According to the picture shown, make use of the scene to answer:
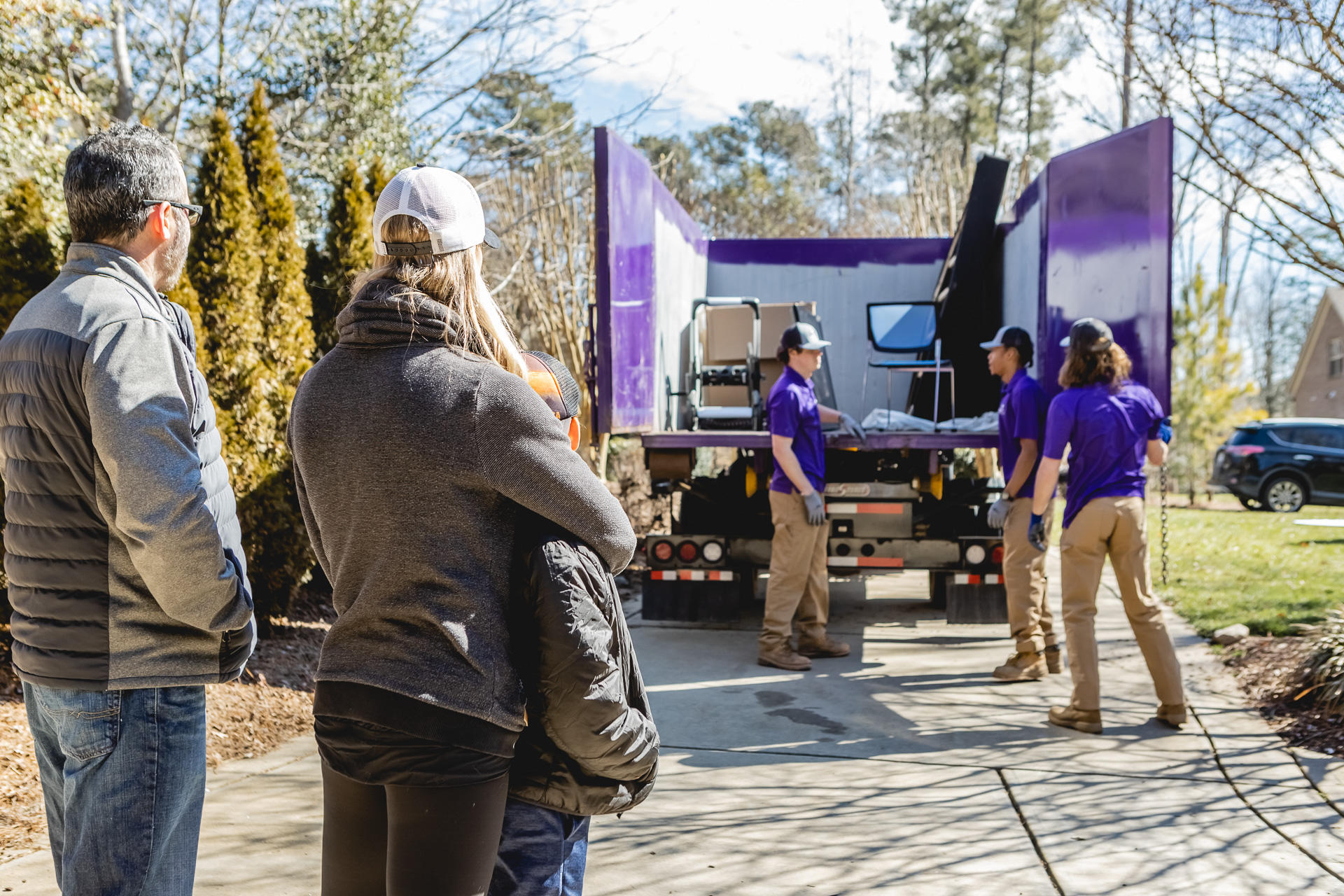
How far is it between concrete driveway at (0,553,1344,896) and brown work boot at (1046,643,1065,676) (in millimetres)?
157

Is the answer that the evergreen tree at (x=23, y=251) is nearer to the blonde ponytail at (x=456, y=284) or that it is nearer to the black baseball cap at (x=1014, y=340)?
the blonde ponytail at (x=456, y=284)

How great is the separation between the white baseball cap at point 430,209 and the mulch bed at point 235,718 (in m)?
2.15

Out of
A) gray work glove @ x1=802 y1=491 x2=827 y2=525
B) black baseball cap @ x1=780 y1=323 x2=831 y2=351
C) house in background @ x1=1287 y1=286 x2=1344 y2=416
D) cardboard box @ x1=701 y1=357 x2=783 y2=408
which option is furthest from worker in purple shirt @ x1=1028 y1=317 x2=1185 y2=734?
house in background @ x1=1287 y1=286 x2=1344 y2=416

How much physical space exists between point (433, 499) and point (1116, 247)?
5.11 meters

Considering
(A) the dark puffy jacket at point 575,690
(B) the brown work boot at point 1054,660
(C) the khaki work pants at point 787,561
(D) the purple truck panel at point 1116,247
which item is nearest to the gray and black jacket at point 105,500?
(A) the dark puffy jacket at point 575,690

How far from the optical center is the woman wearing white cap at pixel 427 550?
1581mm

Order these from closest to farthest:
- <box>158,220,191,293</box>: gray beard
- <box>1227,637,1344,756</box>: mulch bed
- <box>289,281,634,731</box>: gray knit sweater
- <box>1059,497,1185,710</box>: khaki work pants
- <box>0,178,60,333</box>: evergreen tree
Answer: <box>289,281,634,731</box>: gray knit sweater, <box>158,220,191,293</box>: gray beard, <box>1227,637,1344,756</box>: mulch bed, <box>1059,497,1185,710</box>: khaki work pants, <box>0,178,60,333</box>: evergreen tree

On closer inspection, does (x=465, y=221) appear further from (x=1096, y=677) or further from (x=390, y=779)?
(x=1096, y=677)

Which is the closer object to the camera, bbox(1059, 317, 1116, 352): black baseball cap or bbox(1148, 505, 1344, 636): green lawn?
bbox(1059, 317, 1116, 352): black baseball cap

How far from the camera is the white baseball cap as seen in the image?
1706 mm

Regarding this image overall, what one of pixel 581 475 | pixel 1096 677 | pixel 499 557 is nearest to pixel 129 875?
pixel 499 557

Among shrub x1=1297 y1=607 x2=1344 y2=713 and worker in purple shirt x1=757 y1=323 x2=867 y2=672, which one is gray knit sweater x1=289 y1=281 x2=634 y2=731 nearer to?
worker in purple shirt x1=757 y1=323 x2=867 y2=672

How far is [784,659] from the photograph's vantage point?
5.73 meters

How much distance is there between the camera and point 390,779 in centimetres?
160
